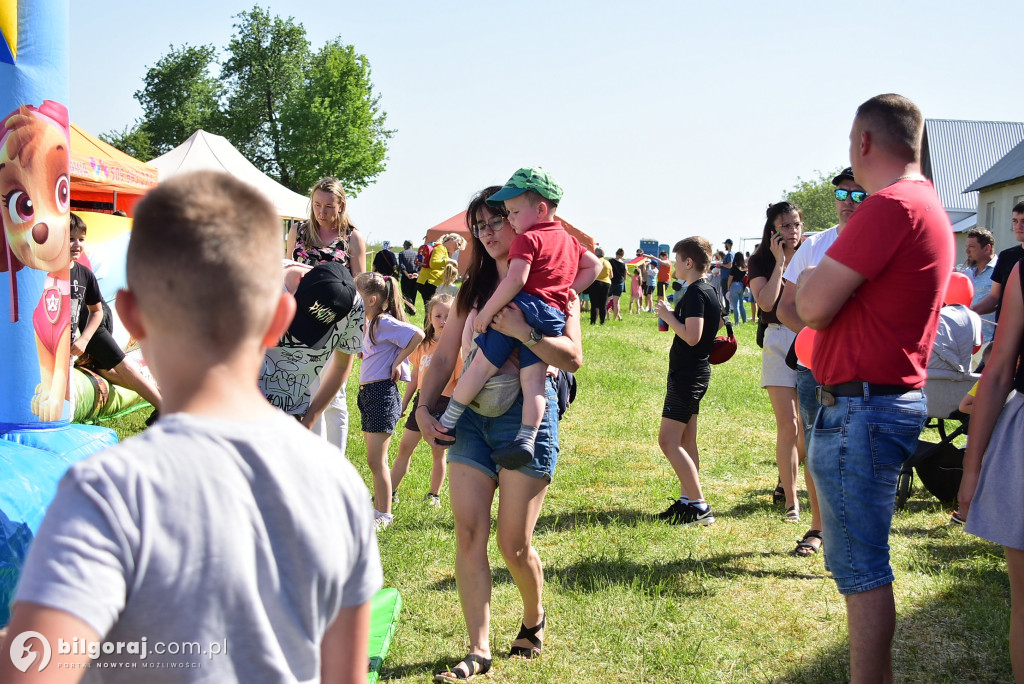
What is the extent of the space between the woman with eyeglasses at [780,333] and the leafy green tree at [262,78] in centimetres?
5599

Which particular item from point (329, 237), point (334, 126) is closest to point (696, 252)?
point (329, 237)

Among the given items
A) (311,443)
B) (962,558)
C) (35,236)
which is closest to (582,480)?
(962,558)

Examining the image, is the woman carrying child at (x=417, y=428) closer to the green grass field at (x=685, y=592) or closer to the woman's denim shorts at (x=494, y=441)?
the green grass field at (x=685, y=592)

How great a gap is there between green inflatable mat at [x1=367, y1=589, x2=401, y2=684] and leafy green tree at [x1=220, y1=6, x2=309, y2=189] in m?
57.0

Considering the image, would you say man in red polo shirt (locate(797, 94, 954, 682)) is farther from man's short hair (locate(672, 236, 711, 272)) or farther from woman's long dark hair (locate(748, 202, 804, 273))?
man's short hair (locate(672, 236, 711, 272))

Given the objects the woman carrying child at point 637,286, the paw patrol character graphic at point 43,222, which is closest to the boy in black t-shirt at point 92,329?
the paw patrol character graphic at point 43,222

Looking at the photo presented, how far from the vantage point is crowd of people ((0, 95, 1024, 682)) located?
4.00 feet

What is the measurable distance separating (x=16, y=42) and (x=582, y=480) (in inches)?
211

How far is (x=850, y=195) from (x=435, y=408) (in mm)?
2489

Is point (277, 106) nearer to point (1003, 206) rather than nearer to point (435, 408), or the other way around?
point (1003, 206)

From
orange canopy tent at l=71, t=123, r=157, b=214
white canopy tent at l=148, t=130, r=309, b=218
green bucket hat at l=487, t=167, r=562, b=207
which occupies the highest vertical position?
white canopy tent at l=148, t=130, r=309, b=218

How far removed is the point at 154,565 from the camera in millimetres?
1199

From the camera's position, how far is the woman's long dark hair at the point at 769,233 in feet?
18.5

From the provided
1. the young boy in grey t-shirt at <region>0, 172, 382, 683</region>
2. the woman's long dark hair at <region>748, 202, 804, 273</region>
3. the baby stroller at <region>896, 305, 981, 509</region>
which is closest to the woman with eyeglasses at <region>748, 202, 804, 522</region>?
the woman's long dark hair at <region>748, 202, 804, 273</region>
